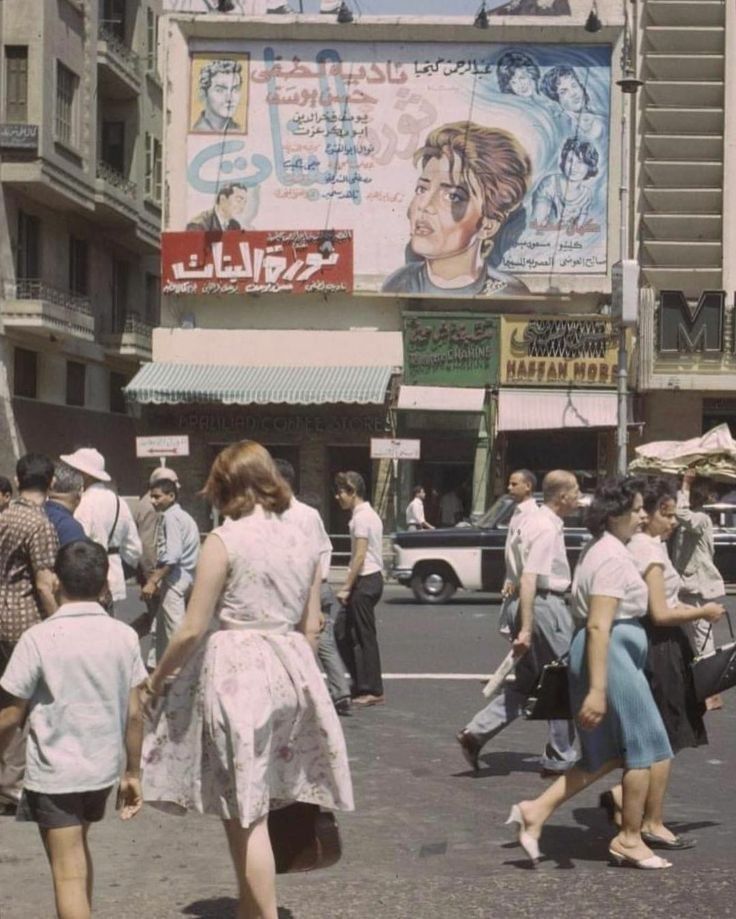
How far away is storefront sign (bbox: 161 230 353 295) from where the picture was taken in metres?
34.2

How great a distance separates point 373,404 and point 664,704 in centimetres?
2570

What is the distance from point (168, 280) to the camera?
34500mm

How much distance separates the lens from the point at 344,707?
40.5 ft

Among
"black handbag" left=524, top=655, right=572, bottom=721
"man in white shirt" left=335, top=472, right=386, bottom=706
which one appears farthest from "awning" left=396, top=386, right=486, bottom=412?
"black handbag" left=524, top=655, right=572, bottom=721

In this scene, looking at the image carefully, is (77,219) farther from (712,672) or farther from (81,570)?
(81,570)

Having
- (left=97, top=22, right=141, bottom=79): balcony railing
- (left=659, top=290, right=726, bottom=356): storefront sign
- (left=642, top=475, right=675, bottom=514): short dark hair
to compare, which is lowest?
→ (left=642, top=475, right=675, bottom=514): short dark hair

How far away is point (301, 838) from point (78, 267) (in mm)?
36859

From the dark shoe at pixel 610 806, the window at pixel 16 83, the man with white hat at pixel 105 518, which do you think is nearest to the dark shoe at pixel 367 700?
the man with white hat at pixel 105 518

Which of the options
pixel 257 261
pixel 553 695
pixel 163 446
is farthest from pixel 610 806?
pixel 257 261

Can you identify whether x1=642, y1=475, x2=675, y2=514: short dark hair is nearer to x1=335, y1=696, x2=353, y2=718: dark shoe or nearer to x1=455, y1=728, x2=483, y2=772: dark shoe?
x1=455, y1=728, x2=483, y2=772: dark shoe

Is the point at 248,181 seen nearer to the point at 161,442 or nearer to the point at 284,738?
the point at 161,442

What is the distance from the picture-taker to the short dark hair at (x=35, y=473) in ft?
27.2

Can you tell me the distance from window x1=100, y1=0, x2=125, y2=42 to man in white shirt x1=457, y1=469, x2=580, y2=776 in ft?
116

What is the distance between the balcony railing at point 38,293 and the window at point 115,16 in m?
7.87
